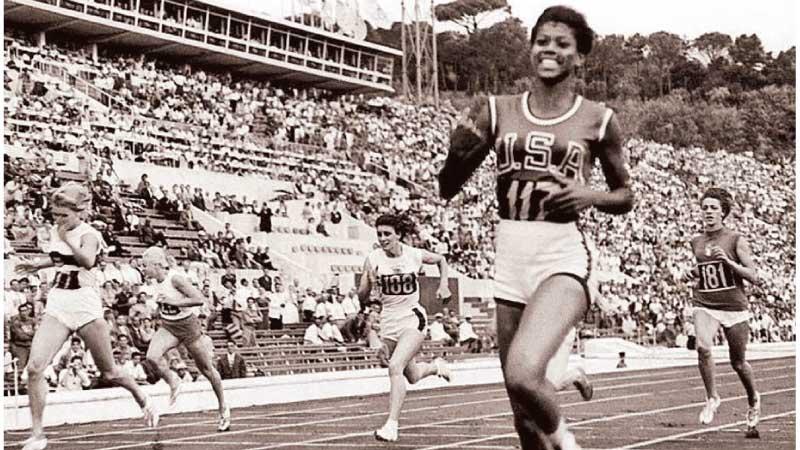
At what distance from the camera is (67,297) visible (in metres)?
10.3

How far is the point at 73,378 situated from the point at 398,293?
6.13m

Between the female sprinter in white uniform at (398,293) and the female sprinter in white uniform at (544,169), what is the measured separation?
5504 mm

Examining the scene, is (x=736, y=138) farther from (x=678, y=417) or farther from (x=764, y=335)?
(x=678, y=417)

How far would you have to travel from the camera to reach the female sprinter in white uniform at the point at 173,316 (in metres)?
12.6

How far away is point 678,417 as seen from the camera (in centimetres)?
1415

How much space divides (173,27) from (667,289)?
18.3 m

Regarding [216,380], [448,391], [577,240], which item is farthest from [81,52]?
[577,240]

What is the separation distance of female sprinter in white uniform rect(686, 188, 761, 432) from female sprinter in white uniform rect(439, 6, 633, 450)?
513 centimetres

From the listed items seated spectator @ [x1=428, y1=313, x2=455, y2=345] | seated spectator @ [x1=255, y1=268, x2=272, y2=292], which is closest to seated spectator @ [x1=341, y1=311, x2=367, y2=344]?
seated spectator @ [x1=255, y1=268, x2=272, y2=292]

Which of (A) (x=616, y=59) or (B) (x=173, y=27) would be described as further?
(A) (x=616, y=59)

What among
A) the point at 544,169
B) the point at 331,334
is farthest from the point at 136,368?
the point at 544,169

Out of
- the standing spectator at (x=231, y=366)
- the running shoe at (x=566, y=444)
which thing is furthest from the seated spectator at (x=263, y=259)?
the running shoe at (x=566, y=444)

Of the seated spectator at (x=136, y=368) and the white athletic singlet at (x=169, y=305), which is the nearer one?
the white athletic singlet at (x=169, y=305)

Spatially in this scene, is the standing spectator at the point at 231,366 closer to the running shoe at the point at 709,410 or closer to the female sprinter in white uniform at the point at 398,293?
the female sprinter in white uniform at the point at 398,293
